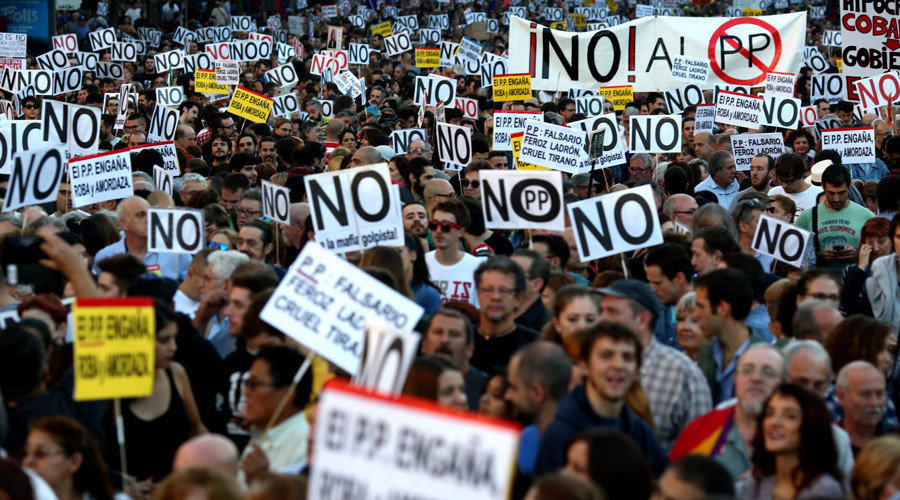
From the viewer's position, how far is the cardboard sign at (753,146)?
49.1ft

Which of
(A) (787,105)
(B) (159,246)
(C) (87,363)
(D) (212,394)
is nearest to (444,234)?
(B) (159,246)

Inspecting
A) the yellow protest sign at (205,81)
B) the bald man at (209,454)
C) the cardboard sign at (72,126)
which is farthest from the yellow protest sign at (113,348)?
the yellow protest sign at (205,81)

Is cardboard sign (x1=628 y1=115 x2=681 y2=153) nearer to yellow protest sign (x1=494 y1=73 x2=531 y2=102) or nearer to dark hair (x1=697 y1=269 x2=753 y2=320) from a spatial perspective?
yellow protest sign (x1=494 y1=73 x2=531 y2=102)

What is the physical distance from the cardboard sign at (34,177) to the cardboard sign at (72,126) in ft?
7.74

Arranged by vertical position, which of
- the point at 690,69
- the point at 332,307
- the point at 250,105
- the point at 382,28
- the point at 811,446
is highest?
the point at 382,28

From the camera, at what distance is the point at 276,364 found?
620cm

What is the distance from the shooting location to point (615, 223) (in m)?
9.39

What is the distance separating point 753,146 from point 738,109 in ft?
7.24

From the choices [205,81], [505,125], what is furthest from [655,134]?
[205,81]

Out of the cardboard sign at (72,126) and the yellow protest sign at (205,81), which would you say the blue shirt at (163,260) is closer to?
the cardboard sign at (72,126)

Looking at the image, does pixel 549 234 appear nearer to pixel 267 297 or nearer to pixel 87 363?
pixel 267 297

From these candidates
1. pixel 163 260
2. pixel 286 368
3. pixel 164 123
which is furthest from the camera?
pixel 164 123

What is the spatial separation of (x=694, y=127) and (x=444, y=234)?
32.9 ft

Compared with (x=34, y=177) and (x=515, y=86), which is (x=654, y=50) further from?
(x=34, y=177)
